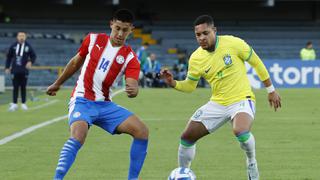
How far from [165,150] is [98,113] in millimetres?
4446

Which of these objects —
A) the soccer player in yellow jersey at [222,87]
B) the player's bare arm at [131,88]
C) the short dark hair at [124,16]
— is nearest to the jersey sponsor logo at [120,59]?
the player's bare arm at [131,88]

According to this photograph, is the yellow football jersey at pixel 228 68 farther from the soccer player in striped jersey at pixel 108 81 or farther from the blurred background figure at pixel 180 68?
the blurred background figure at pixel 180 68

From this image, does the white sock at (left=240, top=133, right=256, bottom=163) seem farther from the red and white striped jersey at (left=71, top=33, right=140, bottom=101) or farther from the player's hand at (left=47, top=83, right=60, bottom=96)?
the player's hand at (left=47, top=83, right=60, bottom=96)

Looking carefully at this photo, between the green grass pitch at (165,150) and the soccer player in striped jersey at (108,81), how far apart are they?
127cm

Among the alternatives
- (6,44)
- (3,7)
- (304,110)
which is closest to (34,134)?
(304,110)

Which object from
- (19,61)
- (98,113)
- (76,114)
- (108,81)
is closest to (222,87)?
(108,81)

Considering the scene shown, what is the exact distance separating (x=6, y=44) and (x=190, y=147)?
36.2 metres

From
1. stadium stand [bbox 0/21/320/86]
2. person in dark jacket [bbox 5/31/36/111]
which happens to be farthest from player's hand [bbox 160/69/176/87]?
stadium stand [bbox 0/21/320/86]

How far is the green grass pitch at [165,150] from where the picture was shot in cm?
1058

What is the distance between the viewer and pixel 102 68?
9.02m

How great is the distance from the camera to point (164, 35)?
4884 centimetres

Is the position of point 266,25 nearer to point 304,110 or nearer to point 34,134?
point 304,110

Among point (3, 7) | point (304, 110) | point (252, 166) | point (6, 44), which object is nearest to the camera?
point (252, 166)

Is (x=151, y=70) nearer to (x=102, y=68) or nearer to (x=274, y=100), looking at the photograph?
(x=274, y=100)
